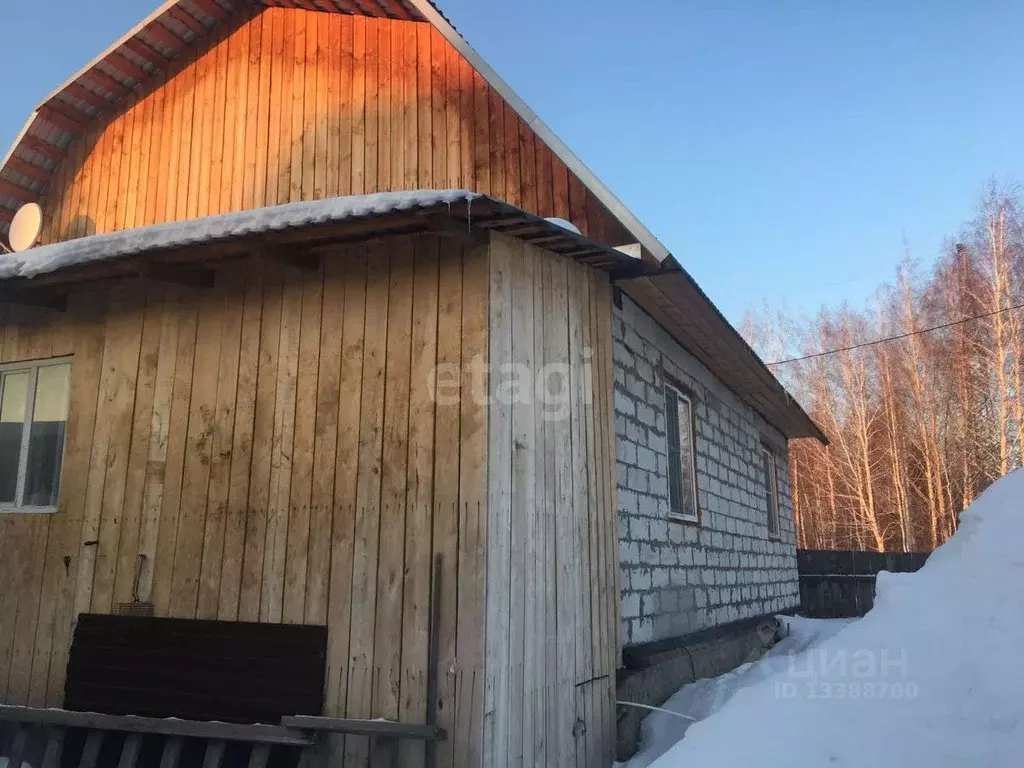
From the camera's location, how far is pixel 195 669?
500 centimetres

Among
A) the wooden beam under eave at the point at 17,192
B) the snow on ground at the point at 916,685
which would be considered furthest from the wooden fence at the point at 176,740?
the wooden beam under eave at the point at 17,192

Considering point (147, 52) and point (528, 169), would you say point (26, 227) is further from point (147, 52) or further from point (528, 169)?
point (528, 169)

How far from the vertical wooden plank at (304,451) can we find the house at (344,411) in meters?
0.02

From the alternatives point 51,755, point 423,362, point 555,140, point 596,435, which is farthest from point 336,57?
point 51,755

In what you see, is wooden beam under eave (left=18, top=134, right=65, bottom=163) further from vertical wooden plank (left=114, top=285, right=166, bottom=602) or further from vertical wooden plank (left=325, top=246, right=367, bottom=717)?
vertical wooden plank (left=325, top=246, right=367, bottom=717)

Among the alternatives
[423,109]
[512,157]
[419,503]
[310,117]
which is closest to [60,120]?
[310,117]

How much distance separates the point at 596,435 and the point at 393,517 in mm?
1714

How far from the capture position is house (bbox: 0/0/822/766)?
4.57 meters

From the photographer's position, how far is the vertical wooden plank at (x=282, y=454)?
16.1 ft

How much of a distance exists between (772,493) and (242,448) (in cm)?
979

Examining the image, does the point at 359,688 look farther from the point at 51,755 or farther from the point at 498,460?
the point at 51,755

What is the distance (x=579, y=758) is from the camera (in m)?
4.92

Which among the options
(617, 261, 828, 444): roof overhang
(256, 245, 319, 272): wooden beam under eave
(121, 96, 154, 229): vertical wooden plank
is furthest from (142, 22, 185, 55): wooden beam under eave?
(617, 261, 828, 444): roof overhang

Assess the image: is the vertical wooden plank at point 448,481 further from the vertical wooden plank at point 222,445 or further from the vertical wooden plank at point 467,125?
the vertical wooden plank at point 222,445
